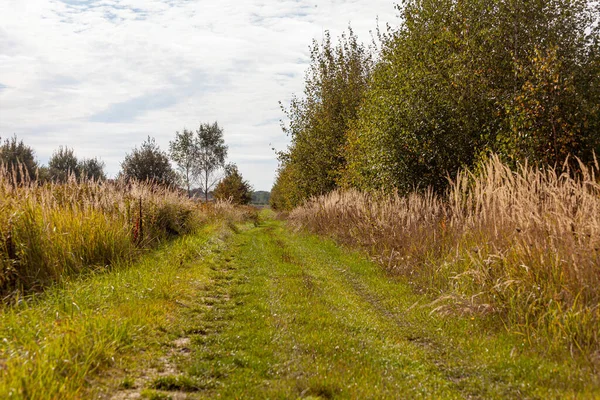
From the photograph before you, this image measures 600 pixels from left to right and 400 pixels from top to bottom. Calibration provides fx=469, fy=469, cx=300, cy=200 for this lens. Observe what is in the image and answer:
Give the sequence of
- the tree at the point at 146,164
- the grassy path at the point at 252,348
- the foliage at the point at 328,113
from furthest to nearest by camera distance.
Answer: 1. the tree at the point at 146,164
2. the foliage at the point at 328,113
3. the grassy path at the point at 252,348

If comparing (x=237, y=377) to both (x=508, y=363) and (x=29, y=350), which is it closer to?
(x=29, y=350)

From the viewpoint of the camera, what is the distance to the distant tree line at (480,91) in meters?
11.3

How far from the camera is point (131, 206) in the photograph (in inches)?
554

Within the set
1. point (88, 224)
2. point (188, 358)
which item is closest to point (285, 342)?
point (188, 358)

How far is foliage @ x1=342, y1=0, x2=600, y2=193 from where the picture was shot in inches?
445

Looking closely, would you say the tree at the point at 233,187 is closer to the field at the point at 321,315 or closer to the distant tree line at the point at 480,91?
the distant tree line at the point at 480,91

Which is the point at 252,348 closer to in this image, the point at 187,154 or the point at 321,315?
the point at 321,315

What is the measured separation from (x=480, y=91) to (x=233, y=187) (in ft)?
148

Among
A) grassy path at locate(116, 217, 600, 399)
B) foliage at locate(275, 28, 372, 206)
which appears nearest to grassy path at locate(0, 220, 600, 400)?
grassy path at locate(116, 217, 600, 399)

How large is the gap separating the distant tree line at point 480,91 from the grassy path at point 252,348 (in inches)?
222

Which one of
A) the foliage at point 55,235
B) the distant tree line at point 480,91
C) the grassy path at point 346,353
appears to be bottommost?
the grassy path at point 346,353

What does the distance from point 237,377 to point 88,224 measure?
6.53 m

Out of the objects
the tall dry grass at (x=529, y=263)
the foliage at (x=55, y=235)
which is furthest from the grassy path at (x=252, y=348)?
the foliage at (x=55, y=235)

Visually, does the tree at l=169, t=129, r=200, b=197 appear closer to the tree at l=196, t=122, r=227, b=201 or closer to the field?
the tree at l=196, t=122, r=227, b=201
